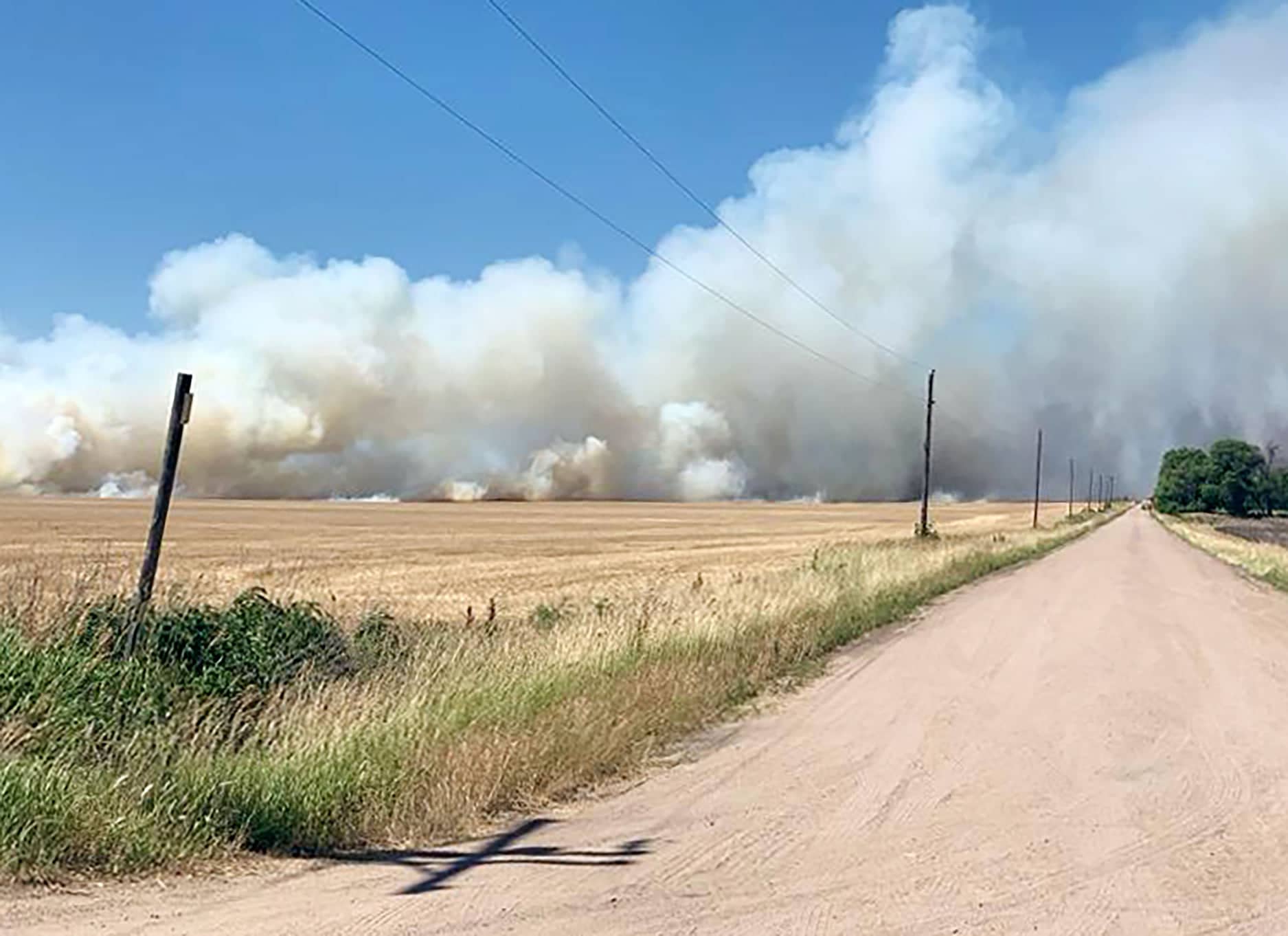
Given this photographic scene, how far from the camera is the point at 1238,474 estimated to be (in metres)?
173

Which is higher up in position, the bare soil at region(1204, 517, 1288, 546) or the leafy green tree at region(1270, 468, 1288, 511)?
the leafy green tree at region(1270, 468, 1288, 511)

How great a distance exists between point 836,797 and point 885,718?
340 cm

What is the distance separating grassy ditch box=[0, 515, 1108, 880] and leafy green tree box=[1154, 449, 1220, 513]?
181943mm

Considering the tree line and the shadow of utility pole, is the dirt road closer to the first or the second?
the shadow of utility pole

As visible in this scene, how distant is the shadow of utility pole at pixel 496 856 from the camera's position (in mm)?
6348

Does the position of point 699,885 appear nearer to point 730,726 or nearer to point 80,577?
point 730,726

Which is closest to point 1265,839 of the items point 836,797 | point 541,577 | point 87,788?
point 836,797

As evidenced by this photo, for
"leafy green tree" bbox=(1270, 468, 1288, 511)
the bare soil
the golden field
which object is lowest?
the golden field

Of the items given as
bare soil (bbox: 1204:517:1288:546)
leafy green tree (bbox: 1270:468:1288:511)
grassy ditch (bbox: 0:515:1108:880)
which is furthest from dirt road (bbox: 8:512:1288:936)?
leafy green tree (bbox: 1270:468:1288:511)

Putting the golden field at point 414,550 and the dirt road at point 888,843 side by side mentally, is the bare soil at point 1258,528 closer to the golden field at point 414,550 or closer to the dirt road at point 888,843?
the golden field at point 414,550

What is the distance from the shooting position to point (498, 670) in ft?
34.8

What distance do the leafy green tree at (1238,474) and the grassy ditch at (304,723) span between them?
587ft

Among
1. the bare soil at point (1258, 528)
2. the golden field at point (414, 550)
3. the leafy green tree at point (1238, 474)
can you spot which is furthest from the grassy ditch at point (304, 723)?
the leafy green tree at point (1238, 474)

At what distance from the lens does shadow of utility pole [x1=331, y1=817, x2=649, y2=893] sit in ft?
20.8
